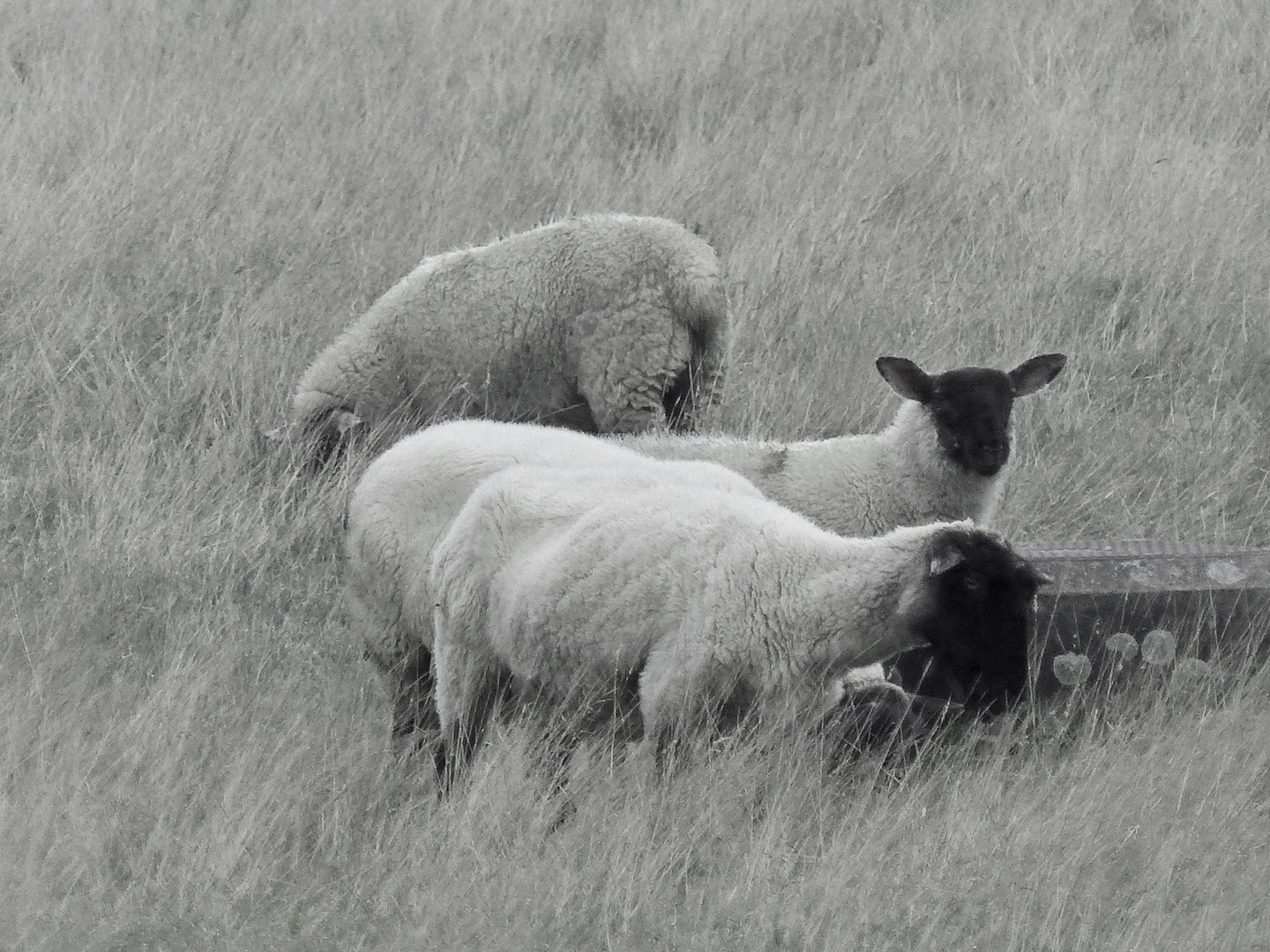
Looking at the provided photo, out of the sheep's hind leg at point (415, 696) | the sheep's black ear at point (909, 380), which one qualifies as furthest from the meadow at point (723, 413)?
the sheep's black ear at point (909, 380)

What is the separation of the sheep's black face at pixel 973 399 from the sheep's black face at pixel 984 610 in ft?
6.54

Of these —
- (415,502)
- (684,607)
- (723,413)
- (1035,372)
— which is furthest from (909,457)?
(684,607)

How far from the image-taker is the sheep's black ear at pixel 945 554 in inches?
181

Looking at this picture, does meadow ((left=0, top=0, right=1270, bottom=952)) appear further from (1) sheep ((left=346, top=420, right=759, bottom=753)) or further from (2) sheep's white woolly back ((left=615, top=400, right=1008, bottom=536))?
(2) sheep's white woolly back ((left=615, top=400, right=1008, bottom=536))

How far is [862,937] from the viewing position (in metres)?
3.91

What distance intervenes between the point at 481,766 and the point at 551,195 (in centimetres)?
585

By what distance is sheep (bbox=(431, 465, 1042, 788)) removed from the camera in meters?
4.69

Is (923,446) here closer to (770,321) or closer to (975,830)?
(770,321)

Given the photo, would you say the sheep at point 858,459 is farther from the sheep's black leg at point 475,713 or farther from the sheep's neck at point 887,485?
the sheep's black leg at point 475,713

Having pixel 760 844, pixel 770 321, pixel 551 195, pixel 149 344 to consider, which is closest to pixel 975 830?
pixel 760 844

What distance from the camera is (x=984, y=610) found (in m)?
4.69

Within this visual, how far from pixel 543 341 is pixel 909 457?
1.70 metres

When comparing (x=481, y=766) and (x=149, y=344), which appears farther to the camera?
(x=149, y=344)

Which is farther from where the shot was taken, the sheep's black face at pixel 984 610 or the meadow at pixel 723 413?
the sheep's black face at pixel 984 610
